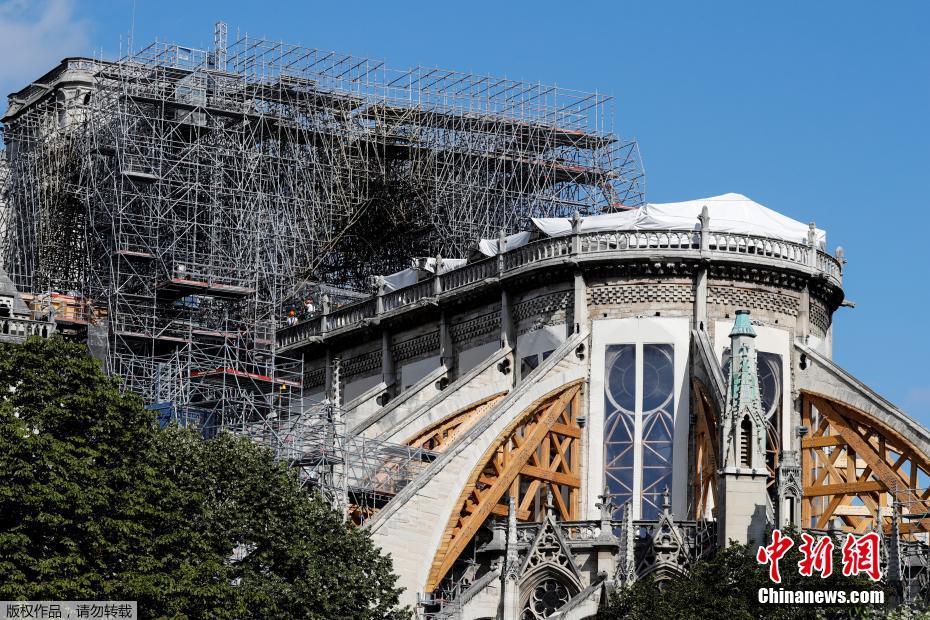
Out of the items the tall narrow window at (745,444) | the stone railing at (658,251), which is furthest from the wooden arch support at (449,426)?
the tall narrow window at (745,444)

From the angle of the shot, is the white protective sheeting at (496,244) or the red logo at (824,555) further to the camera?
the white protective sheeting at (496,244)

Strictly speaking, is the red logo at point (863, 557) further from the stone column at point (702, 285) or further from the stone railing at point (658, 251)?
the stone railing at point (658, 251)

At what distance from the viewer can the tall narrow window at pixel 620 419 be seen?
68750 millimetres

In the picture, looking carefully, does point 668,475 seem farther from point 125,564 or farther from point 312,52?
point 312,52

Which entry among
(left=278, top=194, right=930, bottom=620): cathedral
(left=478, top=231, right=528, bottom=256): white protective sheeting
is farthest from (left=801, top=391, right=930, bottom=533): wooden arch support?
(left=478, top=231, right=528, bottom=256): white protective sheeting

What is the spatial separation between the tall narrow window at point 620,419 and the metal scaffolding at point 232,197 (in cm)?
971

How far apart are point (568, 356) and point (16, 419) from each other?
21.8 meters

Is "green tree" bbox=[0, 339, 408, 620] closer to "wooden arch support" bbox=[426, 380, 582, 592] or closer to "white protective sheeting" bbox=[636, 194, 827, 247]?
"wooden arch support" bbox=[426, 380, 582, 592]

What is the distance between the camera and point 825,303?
72.4 metres

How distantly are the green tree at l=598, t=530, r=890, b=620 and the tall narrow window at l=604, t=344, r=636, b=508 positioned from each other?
27.7ft

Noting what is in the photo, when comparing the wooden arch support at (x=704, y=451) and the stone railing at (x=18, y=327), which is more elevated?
the stone railing at (x=18, y=327)

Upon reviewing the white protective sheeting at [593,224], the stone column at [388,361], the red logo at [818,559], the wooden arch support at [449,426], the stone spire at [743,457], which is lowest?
the red logo at [818,559]

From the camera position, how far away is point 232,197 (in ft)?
271

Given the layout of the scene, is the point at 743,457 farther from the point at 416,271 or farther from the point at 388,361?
the point at 416,271
